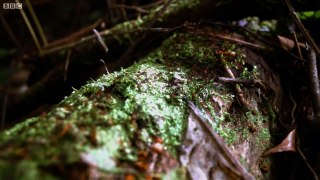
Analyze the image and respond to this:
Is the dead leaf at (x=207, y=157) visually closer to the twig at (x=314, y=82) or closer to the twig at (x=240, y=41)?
the twig at (x=314, y=82)

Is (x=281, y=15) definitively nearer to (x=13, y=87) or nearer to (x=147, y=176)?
(x=147, y=176)

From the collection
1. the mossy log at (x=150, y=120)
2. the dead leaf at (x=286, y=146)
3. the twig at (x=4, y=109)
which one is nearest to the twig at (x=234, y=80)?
the mossy log at (x=150, y=120)

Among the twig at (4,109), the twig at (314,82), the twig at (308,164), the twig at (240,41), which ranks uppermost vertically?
the twig at (240,41)

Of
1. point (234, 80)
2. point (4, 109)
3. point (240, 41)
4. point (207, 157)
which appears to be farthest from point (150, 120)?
point (4, 109)

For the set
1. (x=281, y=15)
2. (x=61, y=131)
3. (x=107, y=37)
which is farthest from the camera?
(x=107, y=37)

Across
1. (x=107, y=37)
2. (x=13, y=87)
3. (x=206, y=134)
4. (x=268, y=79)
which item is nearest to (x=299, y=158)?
(x=268, y=79)

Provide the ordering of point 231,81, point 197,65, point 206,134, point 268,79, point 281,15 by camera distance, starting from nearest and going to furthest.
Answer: point 206,134, point 231,81, point 197,65, point 268,79, point 281,15

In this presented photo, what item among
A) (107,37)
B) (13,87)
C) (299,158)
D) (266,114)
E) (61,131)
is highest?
(61,131)
